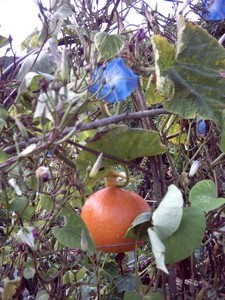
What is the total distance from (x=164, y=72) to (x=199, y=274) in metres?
0.36

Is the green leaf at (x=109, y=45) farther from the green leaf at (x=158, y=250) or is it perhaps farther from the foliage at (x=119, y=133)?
the green leaf at (x=158, y=250)

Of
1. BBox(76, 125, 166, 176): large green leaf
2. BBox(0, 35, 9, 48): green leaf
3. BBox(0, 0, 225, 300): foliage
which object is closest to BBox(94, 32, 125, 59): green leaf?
BBox(0, 0, 225, 300): foliage

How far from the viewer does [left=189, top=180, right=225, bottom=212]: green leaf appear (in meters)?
0.59

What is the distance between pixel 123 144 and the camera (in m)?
0.59

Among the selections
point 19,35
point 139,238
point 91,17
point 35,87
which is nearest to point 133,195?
point 139,238

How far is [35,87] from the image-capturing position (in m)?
0.63

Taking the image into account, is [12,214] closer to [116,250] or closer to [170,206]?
[116,250]

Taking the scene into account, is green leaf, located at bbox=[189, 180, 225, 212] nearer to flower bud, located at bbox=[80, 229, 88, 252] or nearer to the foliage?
the foliage

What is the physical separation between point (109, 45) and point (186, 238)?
0.27 meters

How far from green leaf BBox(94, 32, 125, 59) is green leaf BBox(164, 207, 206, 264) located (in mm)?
235

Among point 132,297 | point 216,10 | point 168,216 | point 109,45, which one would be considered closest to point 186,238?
point 168,216

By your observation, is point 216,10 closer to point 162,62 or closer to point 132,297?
point 162,62

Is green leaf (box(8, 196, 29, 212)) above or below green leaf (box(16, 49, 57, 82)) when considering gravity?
below

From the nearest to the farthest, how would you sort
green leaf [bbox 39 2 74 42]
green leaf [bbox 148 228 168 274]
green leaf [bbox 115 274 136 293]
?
green leaf [bbox 148 228 168 274]
green leaf [bbox 39 2 74 42]
green leaf [bbox 115 274 136 293]
